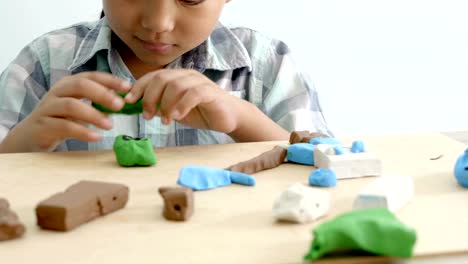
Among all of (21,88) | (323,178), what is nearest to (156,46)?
(21,88)

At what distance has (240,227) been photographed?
0.48m

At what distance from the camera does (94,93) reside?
2.32 feet

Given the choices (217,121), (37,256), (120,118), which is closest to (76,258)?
(37,256)

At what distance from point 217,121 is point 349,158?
8.4 inches

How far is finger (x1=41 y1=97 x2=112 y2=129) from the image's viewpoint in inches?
27.8

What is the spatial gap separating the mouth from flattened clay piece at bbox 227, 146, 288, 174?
27 centimetres

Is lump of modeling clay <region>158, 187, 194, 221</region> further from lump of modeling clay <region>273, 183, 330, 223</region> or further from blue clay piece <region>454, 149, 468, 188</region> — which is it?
blue clay piece <region>454, 149, 468, 188</region>

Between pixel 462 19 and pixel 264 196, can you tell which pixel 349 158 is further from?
pixel 462 19

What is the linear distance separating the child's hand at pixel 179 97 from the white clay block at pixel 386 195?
0.26 metres

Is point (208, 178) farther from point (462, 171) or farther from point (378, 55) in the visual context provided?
point (378, 55)

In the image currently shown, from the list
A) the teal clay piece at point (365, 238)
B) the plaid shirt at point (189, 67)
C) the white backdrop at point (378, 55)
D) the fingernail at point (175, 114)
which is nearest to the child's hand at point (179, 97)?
the fingernail at point (175, 114)

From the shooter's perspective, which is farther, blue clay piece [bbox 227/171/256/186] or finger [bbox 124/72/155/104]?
finger [bbox 124/72/155/104]

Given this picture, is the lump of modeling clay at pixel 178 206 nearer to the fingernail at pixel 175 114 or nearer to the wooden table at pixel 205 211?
the wooden table at pixel 205 211

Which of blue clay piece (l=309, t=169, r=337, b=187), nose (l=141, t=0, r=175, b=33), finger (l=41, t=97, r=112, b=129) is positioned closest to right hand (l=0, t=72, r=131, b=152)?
finger (l=41, t=97, r=112, b=129)
